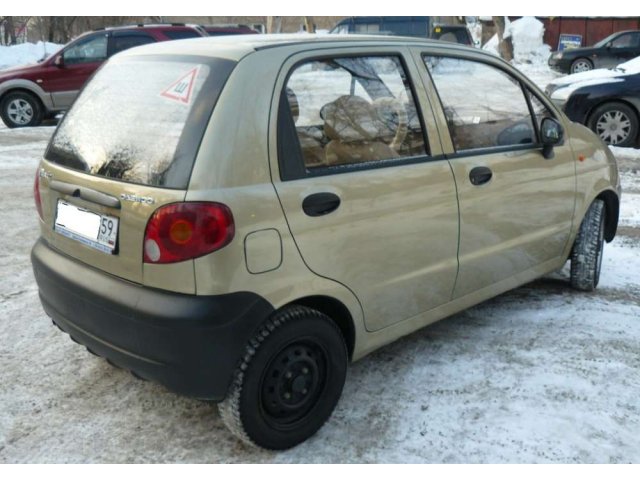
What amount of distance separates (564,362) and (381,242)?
1.29 meters

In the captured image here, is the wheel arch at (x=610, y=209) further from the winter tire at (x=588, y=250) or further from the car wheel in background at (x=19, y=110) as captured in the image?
the car wheel in background at (x=19, y=110)

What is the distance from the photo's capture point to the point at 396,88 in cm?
308

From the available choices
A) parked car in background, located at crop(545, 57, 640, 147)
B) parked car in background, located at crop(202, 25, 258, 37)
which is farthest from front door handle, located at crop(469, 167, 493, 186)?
parked car in background, located at crop(202, 25, 258, 37)

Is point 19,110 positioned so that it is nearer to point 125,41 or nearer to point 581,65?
point 125,41

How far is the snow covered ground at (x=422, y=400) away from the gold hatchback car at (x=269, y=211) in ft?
0.87

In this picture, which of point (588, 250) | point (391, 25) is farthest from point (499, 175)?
point (391, 25)

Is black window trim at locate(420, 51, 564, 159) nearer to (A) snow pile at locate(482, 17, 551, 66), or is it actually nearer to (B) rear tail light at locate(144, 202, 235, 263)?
(B) rear tail light at locate(144, 202, 235, 263)

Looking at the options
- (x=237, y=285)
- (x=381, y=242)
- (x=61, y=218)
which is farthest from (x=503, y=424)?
(x=61, y=218)

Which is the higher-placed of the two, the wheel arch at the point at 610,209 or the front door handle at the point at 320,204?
the front door handle at the point at 320,204

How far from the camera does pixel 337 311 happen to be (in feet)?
9.24

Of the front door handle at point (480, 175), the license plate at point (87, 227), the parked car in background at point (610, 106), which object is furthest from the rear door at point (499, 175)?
the parked car in background at point (610, 106)

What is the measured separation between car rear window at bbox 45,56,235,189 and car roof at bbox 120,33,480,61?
55 mm

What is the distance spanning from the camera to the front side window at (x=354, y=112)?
8.83ft

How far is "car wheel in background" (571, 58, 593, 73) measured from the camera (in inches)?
791
